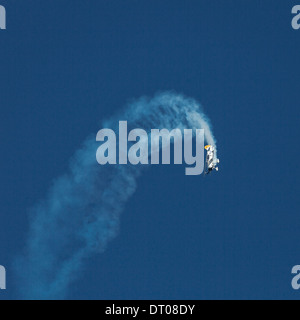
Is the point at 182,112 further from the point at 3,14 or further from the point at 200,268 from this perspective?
the point at 3,14

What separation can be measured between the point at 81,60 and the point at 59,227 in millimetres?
46326

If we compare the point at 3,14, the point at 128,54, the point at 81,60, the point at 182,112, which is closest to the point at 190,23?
the point at 128,54

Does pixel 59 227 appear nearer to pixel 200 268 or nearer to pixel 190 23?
pixel 200 268

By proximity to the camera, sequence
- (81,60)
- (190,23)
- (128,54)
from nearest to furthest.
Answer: (81,60) → (128,54) → (190,23)

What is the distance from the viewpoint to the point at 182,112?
83375 millimetres

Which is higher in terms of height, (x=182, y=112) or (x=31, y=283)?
(x=182, y=112)

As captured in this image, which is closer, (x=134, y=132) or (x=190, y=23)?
(x=134, y=132)

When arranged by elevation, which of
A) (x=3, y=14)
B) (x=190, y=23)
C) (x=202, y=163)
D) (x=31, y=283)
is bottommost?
(x=31, y=283)

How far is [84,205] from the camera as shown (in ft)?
271

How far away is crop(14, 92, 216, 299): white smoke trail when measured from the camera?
267 feet

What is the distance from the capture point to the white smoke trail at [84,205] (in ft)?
267

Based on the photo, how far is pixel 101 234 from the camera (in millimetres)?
82688
